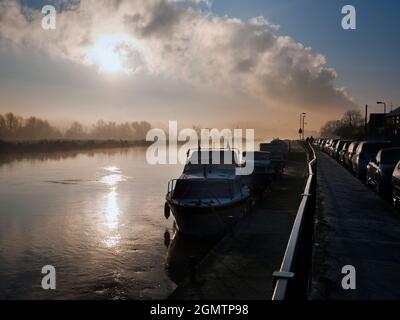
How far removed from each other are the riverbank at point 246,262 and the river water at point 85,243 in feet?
6.41

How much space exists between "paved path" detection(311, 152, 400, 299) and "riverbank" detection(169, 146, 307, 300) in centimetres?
129

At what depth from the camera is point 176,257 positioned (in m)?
14.3

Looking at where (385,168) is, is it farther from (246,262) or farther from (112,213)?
(112,213)

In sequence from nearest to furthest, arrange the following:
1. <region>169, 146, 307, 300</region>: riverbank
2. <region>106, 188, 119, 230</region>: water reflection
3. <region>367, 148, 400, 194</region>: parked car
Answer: <region>169, 146, 307, 300</region>: riverbank → <region>367, 148, 400, 194</region>: parked car → <region>106, 188, 119, 230</region>: water reflection

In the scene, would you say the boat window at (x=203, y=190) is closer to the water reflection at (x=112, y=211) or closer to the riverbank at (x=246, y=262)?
the riverbank at (x=246, y=262)

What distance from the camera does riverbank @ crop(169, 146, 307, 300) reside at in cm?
830

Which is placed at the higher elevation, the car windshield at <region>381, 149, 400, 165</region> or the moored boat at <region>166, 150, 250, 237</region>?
the car windshield at <region>381, 149, 400, 165</region>

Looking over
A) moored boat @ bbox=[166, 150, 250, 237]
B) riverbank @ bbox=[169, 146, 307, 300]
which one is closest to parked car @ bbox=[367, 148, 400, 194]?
riverbank @ bbox=[169, 146, 307, 300]

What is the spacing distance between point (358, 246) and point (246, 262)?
266 centimetres

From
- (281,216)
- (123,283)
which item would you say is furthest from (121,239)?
(281,216)

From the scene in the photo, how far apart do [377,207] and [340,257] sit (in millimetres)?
6058

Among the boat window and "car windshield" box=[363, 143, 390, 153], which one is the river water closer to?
the boat window

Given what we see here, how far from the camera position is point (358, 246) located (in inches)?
361

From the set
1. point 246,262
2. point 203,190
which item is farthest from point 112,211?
point 246,262
